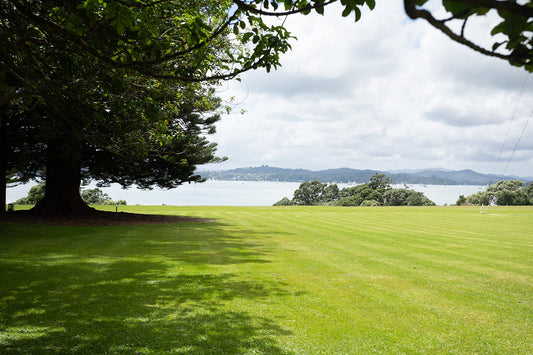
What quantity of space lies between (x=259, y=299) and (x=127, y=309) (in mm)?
2231

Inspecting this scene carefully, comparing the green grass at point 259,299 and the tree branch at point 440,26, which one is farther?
the green grass at point 259,299

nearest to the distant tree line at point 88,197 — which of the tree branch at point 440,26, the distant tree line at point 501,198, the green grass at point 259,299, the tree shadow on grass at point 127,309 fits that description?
the green grass at point 259,299

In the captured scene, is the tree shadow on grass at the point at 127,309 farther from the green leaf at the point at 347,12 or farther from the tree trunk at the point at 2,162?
the tree trunk at the point at 2,162

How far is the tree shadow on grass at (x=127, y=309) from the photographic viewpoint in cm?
430

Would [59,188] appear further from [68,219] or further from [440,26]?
[440,26]

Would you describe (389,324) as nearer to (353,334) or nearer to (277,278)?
(353,334)

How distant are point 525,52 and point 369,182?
238ft

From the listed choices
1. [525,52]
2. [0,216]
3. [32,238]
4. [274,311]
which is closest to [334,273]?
[274,311]

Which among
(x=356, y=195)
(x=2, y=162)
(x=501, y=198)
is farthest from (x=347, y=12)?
(x=356, y=195)

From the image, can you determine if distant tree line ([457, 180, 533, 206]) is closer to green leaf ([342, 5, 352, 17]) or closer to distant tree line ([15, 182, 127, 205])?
distant tree line ([15, 182, 127, 205])

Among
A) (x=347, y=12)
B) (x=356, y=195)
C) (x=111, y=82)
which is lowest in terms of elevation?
(x=356, y=195)

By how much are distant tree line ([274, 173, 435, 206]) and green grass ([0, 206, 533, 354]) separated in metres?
54.3

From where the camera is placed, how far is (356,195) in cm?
6812

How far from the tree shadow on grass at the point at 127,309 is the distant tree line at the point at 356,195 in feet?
189
